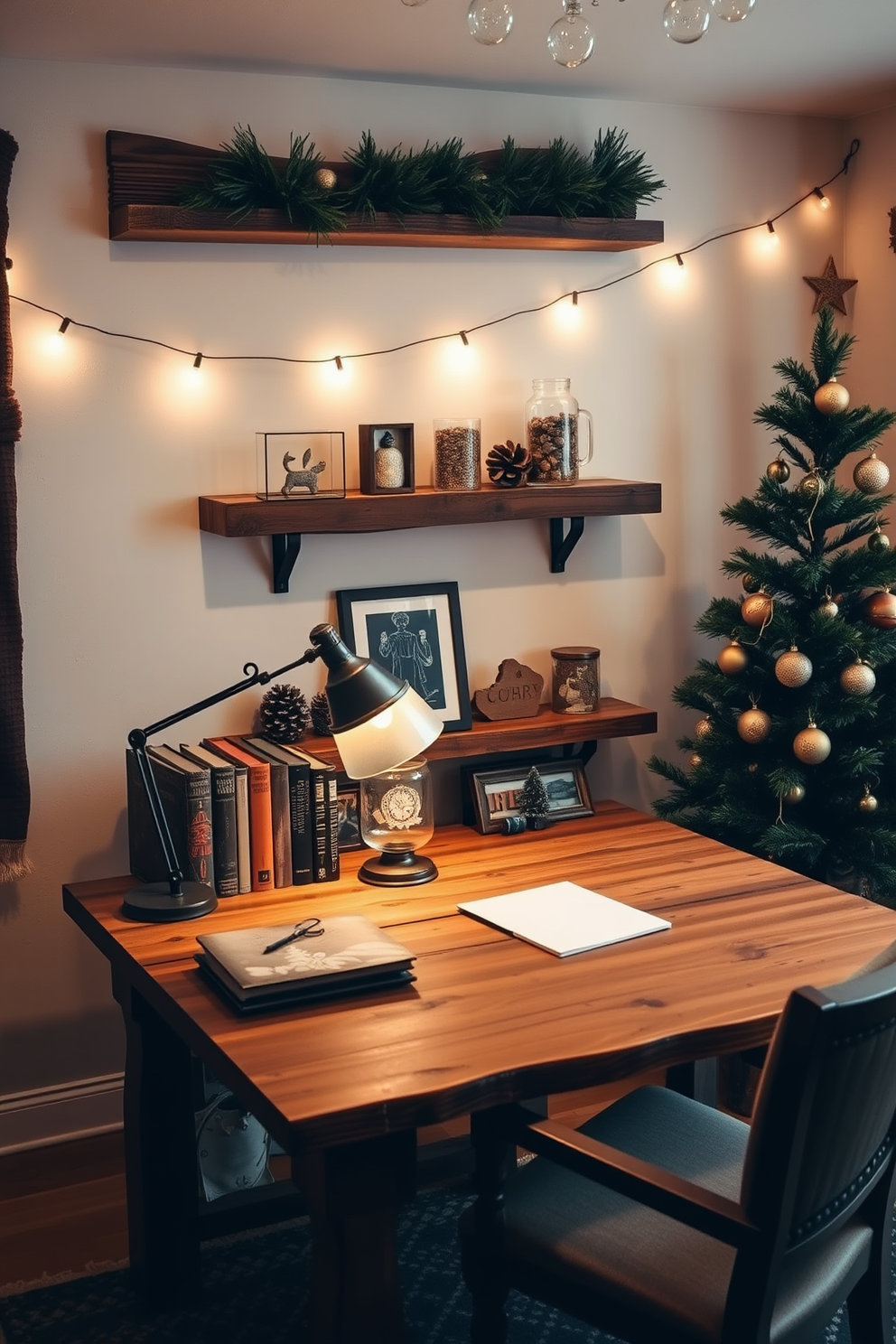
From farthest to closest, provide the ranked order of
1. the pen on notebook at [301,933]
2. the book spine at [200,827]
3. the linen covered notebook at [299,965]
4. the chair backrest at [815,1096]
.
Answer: the book spine at [200,827] → the pen on notebook at [301,933] → the linen covered notebook at [299,965] → the chair backrest at [815,1096]

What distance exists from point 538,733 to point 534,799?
178mm

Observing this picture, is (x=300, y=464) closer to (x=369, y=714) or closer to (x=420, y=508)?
(x=420, y=508)

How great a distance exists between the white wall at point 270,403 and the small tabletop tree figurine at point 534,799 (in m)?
0.39

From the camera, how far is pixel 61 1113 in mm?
2936

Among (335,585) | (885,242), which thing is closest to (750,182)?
(885,242)

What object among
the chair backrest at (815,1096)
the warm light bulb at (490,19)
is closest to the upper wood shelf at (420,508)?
the warm light bulb at (490,19)

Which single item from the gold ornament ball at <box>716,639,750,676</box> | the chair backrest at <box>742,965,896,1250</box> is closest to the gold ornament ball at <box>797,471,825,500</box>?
the gold ornament ball at <box>716,639,750,676</box>

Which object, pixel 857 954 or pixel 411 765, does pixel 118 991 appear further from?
pixel 857 954

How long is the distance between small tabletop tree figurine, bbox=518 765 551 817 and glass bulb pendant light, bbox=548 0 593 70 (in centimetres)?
162

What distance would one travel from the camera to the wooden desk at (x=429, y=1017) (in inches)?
66.6

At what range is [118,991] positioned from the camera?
2350 mm

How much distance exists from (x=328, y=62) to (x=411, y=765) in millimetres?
1480

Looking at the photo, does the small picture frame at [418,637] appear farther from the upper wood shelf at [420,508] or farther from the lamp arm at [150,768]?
the lamp arm at [150,768]

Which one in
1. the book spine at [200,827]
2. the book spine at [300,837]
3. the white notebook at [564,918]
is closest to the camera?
the white notebook at [564,918]
